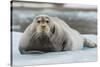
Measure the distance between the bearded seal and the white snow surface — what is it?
52 millimetres

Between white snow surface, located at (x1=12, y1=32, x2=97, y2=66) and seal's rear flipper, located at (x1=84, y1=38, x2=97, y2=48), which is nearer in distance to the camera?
white snow surface, located at (x1=12, y1=32, x2=97, y2=66)

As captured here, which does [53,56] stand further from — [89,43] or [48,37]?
[89,43]

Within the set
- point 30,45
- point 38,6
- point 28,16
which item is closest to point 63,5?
point 38,6

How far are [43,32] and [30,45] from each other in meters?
0.23

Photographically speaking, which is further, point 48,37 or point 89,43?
point 89,43

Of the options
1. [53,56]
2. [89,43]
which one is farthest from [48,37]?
[89,43]

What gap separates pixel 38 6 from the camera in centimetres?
232

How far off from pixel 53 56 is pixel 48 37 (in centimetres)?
26

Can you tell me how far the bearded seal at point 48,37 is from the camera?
2275 mm

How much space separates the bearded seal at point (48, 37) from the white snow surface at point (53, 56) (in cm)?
5

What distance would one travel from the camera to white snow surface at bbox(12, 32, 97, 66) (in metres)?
2.21

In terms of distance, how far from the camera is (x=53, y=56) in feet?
7.70

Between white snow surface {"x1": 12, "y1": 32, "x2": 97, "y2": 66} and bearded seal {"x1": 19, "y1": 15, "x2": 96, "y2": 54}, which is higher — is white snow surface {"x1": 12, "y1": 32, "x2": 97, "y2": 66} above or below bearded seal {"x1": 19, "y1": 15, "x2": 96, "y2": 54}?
below

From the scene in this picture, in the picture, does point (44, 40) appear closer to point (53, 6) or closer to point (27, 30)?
point (27, 30)
